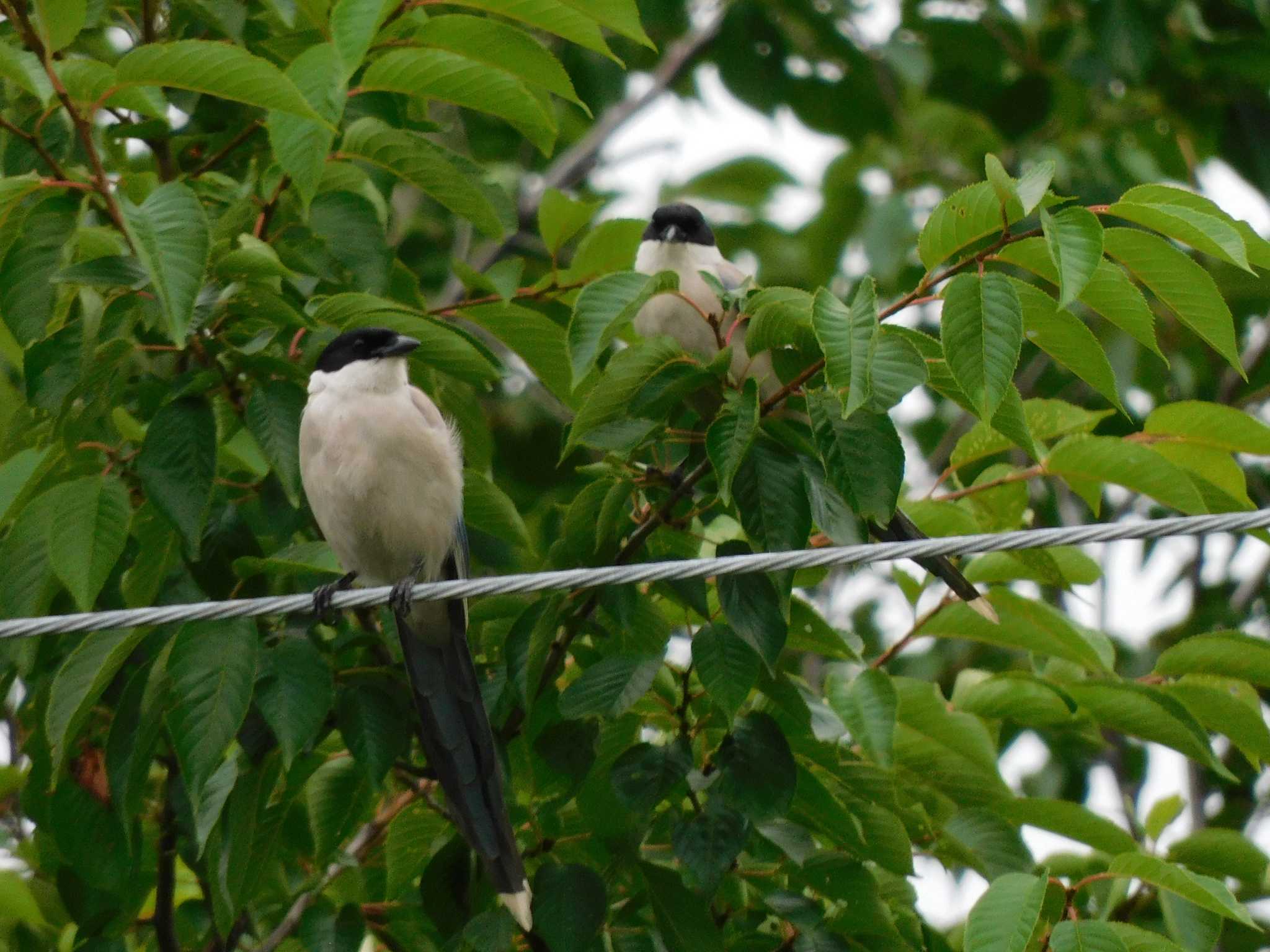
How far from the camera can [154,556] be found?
388cm

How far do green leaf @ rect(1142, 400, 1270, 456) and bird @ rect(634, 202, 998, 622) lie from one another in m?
0.64

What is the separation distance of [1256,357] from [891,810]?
562 centimetres

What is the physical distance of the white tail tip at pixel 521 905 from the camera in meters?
3.64

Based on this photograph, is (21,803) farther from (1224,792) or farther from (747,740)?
(1224,792)

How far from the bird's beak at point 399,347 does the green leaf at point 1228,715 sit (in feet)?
6.73

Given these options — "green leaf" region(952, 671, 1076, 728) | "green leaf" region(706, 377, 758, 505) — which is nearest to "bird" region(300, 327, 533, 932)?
"green leaf" region(706, 377, 758, 505)

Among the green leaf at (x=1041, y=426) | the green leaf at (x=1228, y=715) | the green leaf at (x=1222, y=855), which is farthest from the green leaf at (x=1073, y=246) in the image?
the green leaf at (x=1222, y=855)

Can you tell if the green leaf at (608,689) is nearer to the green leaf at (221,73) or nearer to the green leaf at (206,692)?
the green leaf at (206,692)

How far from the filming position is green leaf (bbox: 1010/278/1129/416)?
10.5ft

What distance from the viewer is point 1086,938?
323 centimetres

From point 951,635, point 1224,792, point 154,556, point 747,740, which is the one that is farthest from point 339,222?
point 1224,792

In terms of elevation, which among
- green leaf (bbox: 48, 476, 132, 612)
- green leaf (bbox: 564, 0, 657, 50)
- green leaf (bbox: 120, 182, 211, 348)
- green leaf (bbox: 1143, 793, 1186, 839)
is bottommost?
green leaf (bbox: 1143, 793, 1186, 839)

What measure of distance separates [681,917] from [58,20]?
2.28m

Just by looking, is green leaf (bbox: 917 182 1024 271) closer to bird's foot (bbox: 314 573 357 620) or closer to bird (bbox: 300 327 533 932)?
bird's foot (bbox: 314 573 357 620)
